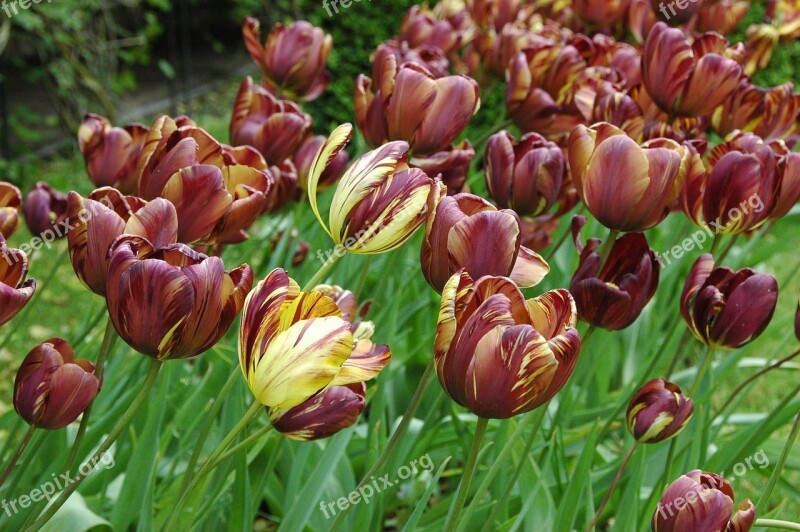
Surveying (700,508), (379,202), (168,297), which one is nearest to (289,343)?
(168,297)

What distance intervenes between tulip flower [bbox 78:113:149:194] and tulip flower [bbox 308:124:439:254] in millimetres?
603

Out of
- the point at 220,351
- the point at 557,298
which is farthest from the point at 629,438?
the point at 557,298

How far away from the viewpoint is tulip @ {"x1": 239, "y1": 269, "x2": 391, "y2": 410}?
895mm

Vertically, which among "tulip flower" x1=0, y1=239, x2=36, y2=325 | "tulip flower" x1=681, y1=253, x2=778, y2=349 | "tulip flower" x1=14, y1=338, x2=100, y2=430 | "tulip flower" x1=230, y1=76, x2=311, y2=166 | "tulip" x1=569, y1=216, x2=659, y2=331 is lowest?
"tulip flower" x1=681, y1=253, x2=778, y2=349

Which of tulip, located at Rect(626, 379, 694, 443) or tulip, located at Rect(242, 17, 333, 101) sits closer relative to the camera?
tulip, located at Rect(626, 379, 694, 443)

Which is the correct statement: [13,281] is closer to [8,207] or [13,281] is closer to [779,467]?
[8,207]

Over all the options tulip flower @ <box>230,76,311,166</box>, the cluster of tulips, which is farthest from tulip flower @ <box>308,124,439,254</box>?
tulip flower @ <box>230,76,311,166</box>

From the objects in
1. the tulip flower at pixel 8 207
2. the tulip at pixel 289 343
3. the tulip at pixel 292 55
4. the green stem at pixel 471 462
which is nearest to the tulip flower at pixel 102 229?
the tulip at pixel 289 343

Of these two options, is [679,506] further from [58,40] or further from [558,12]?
[58,40]

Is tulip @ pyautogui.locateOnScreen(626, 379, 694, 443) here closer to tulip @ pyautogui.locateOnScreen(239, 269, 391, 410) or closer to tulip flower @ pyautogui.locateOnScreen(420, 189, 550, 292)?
tulip flower @ pyautogui.locateOnScreen(420, 189, 550, 292)

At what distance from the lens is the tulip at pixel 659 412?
1307mm

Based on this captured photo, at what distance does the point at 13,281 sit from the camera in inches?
40.5

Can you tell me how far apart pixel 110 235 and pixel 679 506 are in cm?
68

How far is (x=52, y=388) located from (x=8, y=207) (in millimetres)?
364
